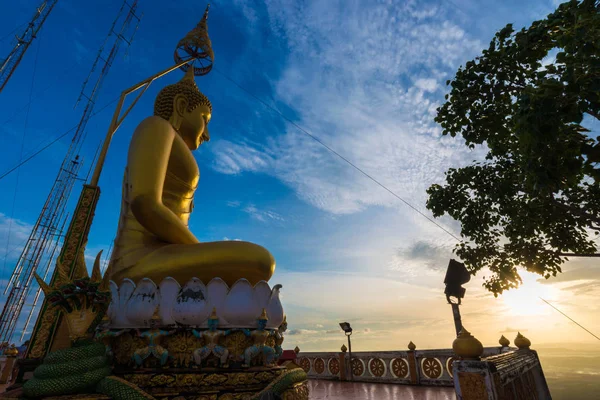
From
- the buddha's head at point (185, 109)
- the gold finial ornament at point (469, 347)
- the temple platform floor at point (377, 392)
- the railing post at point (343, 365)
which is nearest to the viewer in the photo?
the gold finial ornament at point (469, 347)

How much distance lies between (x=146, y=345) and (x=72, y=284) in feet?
3.60

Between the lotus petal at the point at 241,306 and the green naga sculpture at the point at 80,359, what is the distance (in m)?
1.18

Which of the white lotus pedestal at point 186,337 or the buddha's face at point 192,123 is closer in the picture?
the white lotus pedestal at point 186,337

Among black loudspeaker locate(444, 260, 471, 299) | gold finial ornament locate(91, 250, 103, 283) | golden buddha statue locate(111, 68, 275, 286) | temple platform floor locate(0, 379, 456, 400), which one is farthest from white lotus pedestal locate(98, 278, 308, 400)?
temple platform floor locate(0, 379, 456, 400)

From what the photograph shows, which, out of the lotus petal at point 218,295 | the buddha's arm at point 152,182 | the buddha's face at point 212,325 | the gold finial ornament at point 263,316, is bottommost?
the buddha's face at point 212,325

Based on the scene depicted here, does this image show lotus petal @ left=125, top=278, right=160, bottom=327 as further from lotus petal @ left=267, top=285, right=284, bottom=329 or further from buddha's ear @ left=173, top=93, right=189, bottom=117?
buddha's ear @ left=173, top=93, right=189, bottom=117

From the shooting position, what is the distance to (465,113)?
7082mm

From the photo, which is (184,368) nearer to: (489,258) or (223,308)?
(223,308)

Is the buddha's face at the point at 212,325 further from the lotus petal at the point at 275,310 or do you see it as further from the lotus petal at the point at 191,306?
the lotus petal at the point at 275,310

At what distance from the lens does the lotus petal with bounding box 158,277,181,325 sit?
4094mm

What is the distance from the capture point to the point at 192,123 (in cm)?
688

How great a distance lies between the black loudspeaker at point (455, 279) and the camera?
646cm


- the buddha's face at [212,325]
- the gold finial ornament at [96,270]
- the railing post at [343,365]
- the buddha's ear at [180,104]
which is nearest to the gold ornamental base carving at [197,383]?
the buddha's face at [212,325]

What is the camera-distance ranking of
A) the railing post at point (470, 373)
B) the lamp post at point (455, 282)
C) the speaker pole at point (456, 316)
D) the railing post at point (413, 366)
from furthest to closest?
the railing post at point (413, 366), the lamp post at point (455, 282), the speaker pole at point (456, 316), the railing post at point (470, 373)
